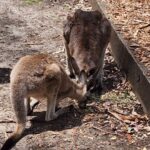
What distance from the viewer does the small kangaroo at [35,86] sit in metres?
5.73

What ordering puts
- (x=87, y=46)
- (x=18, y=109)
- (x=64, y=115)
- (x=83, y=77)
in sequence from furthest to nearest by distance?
1. (x=87, y=46)
2. (x=83, y=77)
3. (x=64, y=115)
4. (x=18, y=109)

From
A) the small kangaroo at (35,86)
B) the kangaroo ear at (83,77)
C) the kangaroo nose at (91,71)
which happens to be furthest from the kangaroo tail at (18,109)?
the kangaroo nose at (91,71)

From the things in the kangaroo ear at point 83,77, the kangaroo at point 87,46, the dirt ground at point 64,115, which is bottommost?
the dirt ground at point 64,115

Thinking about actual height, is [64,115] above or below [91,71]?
below

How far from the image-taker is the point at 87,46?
23.6 ft

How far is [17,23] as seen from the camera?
9.62 metres

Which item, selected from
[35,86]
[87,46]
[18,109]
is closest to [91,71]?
[87,46]

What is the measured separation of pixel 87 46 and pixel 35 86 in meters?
1.47

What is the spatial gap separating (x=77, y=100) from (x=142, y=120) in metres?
0.86

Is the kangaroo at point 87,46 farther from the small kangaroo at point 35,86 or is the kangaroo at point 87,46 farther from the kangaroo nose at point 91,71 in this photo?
the small kangaroo at point 35,86

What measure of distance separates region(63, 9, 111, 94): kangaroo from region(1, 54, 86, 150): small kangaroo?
476mm

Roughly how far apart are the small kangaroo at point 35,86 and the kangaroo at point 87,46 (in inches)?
18.8

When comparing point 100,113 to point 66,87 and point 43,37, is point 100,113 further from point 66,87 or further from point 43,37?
point 43,37

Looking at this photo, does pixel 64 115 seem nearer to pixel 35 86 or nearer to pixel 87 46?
pixel 35 86
